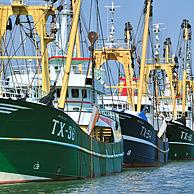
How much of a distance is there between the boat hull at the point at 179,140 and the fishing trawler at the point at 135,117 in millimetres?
2883

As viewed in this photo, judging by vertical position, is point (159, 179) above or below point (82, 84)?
below

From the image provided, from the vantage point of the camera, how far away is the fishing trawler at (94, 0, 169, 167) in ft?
112

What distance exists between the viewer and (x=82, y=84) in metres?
29.8

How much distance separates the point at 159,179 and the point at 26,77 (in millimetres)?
8309

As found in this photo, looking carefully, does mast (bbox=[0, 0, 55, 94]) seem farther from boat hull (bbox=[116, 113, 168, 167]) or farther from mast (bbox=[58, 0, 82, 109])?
boat hull (bbox=[116, 113, 168, 167])

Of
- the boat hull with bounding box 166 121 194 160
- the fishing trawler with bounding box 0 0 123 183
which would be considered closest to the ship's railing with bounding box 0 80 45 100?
the fishing trawler with bounding box 0 0 123 183

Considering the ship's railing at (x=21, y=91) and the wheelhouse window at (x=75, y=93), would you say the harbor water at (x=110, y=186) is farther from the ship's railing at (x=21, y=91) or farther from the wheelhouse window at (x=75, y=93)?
the wheelhouse window at (x=75, y=93)

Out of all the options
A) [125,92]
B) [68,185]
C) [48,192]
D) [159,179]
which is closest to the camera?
[48,192]

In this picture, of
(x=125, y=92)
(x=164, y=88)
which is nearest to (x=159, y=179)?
(x=125, y=92)

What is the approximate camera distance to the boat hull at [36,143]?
20016 millimetres

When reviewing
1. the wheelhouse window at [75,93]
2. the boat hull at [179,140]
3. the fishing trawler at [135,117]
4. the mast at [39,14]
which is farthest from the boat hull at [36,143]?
the boat hull at [179,140]

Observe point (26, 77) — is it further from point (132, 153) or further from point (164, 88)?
point (164, 88)

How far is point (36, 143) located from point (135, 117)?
13857 millimetres

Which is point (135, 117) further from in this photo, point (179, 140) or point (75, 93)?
point (179, 140)
